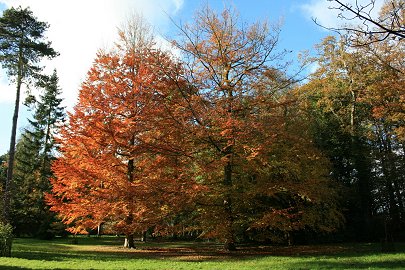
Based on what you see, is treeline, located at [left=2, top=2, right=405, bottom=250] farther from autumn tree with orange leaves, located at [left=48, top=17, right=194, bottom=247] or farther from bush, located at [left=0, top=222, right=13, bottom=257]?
bush, located at [left=0, top=222, right=13, bottom=257]

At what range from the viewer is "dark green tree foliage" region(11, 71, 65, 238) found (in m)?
30.6

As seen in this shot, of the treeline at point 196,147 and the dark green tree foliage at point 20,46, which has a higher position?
the dark green tree foliage at point 20,46

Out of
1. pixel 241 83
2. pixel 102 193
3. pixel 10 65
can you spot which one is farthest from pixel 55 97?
pixel 241 83

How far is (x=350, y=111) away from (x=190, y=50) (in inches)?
647

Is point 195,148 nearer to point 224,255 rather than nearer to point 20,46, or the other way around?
point 224,255

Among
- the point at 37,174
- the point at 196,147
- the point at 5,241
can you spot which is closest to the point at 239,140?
the point at 196,147

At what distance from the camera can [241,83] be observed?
16.2 m

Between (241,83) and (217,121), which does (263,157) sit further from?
(241,83)

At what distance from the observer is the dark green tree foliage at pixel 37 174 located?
100 feet

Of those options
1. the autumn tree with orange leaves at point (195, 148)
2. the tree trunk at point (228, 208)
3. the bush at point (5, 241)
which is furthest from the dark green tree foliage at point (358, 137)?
the bush at point (5, 241)

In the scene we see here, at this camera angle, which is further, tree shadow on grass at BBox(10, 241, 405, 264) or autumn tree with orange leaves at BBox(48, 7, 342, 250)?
autumn tree with orange leaves at BBox(48, 7, 342, 250)

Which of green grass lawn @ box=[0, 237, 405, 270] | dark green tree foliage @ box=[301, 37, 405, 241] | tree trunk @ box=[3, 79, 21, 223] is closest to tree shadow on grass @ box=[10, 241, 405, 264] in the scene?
green grass lawn @ box=[0, 237, 405, 270]

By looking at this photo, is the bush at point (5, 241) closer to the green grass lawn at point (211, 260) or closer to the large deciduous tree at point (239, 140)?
the green grass lawn at point (211, 260)

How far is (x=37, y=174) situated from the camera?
1416 inches
